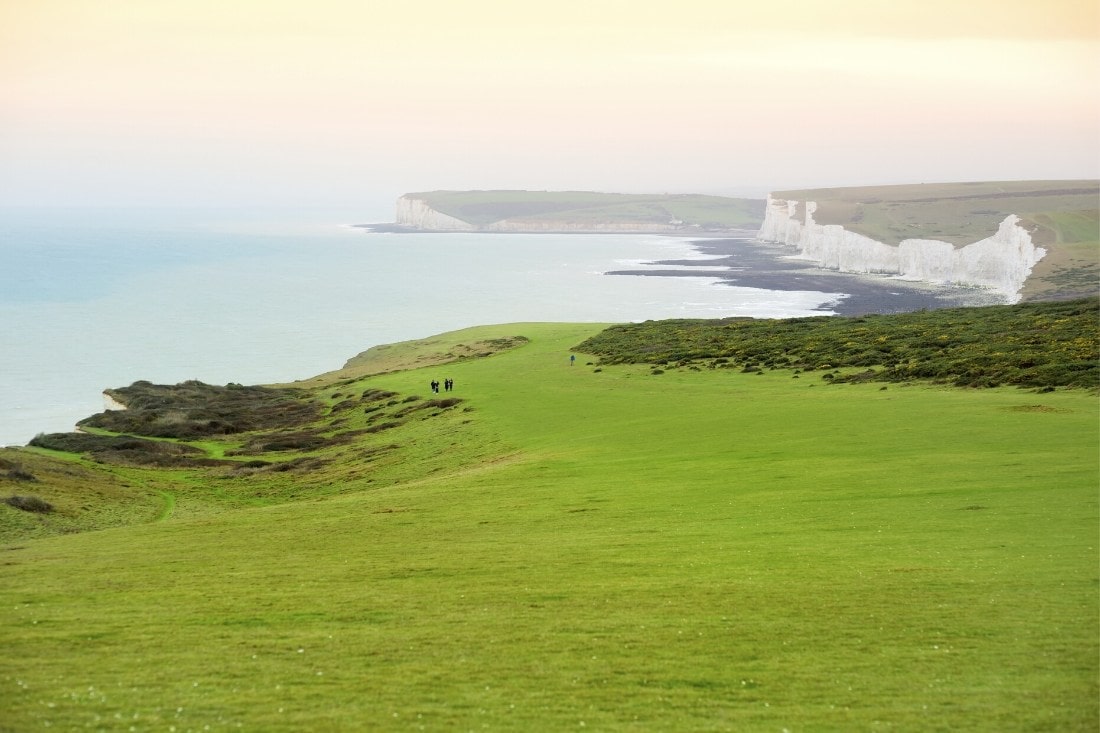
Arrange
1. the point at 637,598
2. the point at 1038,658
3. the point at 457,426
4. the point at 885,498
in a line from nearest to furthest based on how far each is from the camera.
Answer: the point at 1038,658 → the point at 637,598 → the point at 885,498 → the point at 457,426

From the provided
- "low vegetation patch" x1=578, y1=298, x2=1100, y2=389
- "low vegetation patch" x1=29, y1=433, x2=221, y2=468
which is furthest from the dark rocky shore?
"low vegetation patch" x1=29, y1=433, x2=221, y2=468

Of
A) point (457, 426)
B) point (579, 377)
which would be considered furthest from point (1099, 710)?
point (579, 377)

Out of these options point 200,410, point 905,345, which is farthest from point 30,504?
point 905,345

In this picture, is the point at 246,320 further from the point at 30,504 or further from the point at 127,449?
the point at 30,504

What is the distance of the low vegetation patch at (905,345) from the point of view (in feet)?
156

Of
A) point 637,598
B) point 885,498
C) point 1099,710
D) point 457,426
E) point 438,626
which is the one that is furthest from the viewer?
point 457,426

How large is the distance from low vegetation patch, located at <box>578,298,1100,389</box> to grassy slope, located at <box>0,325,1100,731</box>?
13047 millimetres

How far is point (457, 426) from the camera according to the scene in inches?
2057

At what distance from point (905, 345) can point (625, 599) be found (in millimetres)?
47600

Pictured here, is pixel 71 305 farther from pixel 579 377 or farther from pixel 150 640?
pixel 150 640

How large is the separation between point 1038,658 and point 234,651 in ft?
42.0

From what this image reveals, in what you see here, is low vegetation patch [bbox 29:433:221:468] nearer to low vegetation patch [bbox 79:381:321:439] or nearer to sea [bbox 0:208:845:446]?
low vegetation patch [bbox 79:381:321:439]

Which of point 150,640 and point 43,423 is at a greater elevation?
point 150,640

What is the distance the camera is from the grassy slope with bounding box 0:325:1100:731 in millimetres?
13789
